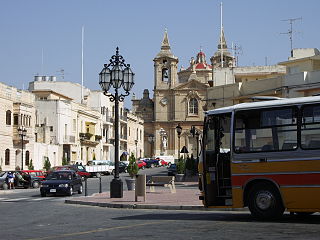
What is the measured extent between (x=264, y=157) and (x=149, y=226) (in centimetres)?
354

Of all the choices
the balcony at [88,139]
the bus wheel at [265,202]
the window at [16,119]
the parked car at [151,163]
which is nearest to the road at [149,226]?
the bus wheel at [265,202]

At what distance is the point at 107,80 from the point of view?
Result: 89.7ft

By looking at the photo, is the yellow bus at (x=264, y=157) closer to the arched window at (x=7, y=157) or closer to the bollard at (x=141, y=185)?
the bollard at (x=141, y=185)

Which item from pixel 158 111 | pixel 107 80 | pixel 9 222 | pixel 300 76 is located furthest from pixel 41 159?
pixel 158 111

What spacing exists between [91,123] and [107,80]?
59.2m

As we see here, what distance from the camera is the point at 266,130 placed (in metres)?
16.1

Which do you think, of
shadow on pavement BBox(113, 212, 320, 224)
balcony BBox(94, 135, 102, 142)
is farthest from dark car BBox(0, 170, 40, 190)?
balcony BBox(94, 135, 102, 142)

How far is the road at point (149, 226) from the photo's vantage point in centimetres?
1329

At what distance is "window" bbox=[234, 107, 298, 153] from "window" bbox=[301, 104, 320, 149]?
21cm

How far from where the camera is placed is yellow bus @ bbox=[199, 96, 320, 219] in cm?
1552

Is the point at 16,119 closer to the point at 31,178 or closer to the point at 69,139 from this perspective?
the point at 69,139

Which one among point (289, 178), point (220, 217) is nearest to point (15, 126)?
point (220, 217)

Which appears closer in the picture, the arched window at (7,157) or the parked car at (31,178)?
Answer: the parked car at (31,178)

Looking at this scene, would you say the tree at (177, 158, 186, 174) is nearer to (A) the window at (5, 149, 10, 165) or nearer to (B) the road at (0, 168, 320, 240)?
(A) the window at (5, 149, 10, 165)
